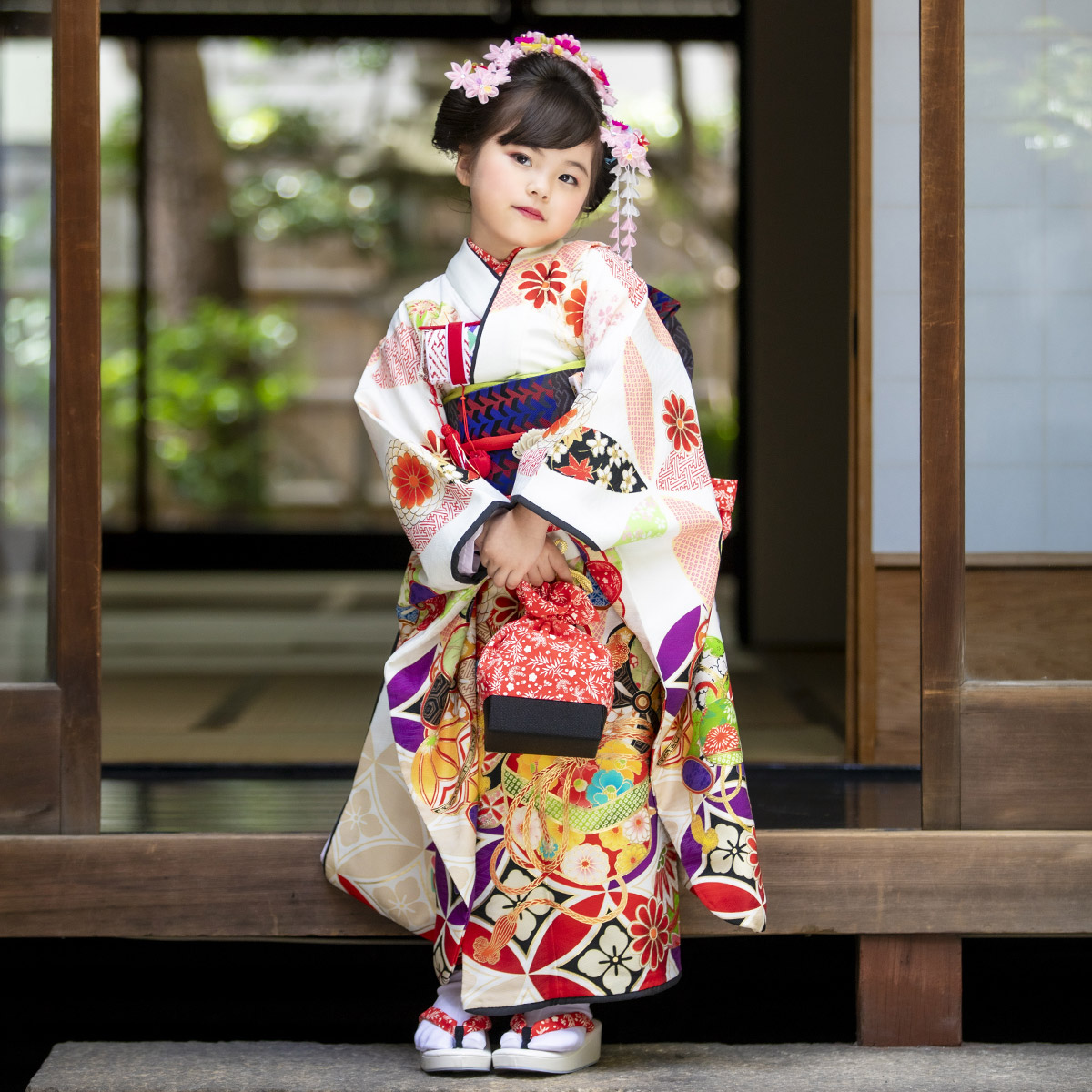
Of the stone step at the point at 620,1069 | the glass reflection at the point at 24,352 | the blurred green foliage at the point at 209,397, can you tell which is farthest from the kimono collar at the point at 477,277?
the blurred green foliage at the point at 209,397

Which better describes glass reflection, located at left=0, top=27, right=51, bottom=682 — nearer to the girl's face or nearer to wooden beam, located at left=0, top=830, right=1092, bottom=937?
wooden beam, located at left=0, top=830, right=1092, bottom=937

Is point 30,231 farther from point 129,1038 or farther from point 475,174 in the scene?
point 129,1038

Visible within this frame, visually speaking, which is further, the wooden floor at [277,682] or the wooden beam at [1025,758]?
the wooden floor at [277,682]

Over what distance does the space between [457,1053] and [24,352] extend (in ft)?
6.87

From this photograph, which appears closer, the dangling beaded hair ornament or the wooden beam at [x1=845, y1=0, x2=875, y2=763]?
the dangling beaded hair ornament

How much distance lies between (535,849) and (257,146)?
25.9 ft

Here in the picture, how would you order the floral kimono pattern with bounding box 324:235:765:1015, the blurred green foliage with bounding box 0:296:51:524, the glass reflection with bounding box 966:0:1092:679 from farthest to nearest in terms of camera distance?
Answer: the blurred green foliage with bounding box 0:296:51:524 → the glass reflection with bounding box 966:0:1092:679 → the floral kimono pattern with bounding box 324:235:765:1015

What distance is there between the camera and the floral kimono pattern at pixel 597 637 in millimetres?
1860

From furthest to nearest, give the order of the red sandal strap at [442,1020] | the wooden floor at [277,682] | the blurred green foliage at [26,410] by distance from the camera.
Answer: the wooden floor at [277,682], the blurred green foliage at [26,410], the red sandal strap at [442,1020]

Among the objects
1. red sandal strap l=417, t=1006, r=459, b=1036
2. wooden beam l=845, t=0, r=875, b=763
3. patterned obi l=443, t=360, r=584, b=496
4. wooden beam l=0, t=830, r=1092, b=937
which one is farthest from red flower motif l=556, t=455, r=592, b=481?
wooden beam l=845, t=0, r=875, b=763

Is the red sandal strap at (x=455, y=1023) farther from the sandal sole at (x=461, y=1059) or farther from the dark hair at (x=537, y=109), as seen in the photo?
the dark hair at (x=537, y=109)

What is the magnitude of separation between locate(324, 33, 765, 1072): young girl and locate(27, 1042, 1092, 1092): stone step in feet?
0.26

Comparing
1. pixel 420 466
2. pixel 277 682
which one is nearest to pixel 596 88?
pixel 420 466

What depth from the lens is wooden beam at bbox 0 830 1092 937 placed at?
2.13 metres
